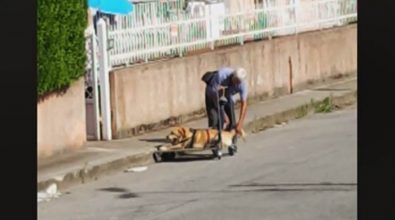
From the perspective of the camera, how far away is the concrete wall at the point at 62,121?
998 cm

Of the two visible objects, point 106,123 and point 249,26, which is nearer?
point 106,123

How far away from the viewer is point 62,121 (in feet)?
33.9

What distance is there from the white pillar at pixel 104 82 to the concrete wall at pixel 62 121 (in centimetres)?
52

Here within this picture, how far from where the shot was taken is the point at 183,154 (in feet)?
35.1

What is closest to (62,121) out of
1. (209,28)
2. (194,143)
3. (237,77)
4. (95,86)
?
(95,86)

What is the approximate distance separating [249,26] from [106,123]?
188 inches

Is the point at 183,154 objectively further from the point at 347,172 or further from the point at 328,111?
the point at 328,111

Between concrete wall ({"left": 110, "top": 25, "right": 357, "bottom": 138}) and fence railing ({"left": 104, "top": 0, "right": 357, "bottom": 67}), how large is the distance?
0.24 m

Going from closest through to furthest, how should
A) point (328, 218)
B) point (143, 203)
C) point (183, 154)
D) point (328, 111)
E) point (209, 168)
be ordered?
point (328, 218) → point (143, 203) → point (209, 168) → point (183, 154) → point (328, 111)

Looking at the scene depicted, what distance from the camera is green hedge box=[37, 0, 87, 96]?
968 centimetres

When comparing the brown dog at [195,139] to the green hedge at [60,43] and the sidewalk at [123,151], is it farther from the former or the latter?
the green hedge at [60,43]

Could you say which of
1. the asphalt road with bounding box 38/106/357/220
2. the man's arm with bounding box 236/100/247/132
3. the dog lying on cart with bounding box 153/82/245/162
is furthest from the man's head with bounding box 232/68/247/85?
the asphalt road with bounding box 38/106/357/220

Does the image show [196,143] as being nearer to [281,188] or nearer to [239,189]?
[239,189]
